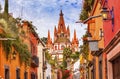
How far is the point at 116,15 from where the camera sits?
1139 cm

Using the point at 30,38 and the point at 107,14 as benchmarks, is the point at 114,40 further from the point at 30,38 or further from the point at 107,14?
the point at 30,38

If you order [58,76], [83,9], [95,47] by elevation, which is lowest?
[58,76]

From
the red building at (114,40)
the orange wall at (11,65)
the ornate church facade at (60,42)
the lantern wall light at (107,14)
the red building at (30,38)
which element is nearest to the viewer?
the red building at (114,40)

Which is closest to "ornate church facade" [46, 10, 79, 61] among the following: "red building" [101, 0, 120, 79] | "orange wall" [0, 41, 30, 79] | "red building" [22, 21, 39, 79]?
"red building" [22, 21, 39, 79]

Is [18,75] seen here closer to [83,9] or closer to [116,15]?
[83,9]

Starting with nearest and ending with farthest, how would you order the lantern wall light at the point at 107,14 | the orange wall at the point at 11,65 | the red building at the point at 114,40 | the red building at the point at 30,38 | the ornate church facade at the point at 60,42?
the red building at the point at 114,40, the lantern wall light at the point at 107,14, the orange wall at the point at 11,65, the red building at the point at 30,38, the ornate church facade at the point at 60,42

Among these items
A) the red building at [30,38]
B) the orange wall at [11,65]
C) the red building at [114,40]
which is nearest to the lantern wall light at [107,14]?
the red building at [114,40]

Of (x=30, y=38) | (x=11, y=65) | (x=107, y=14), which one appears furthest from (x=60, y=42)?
(x=107, y=14)

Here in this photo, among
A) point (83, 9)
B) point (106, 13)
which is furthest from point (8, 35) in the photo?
point (106, 13)

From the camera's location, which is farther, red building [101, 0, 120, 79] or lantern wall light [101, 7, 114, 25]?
lantern wall light [101, 7, 114, 25]

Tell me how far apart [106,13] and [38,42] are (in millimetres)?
35120

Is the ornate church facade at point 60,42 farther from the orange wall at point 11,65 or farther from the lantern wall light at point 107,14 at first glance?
the lantern wall light at point 107,14

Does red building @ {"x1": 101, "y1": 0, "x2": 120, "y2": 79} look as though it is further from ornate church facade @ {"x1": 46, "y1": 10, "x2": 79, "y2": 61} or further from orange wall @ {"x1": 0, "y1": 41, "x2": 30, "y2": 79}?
ornate church facade @ {"x1": 46, "y1": 10, "x2": 79, "y2": 61}

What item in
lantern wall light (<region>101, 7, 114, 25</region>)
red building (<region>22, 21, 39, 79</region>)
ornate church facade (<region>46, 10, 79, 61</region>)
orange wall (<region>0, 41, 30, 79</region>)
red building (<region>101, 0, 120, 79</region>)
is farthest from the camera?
ornate church facade (<region>46, 10, 79, 61</region>)
